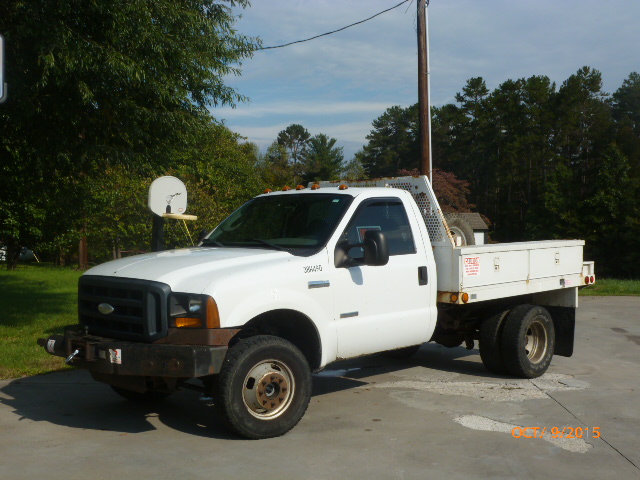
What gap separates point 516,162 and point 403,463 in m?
75.0

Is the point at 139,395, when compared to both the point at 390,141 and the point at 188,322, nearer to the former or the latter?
the point at 188,322

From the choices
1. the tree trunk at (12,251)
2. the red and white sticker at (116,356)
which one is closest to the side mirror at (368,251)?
the red and white sticker at (116,356)

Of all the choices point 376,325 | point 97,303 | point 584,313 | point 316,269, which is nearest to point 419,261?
point 376,325

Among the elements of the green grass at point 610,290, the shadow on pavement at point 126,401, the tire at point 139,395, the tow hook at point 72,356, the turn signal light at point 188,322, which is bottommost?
the shadow on pavement at point 126,401

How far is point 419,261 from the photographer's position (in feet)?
24.9

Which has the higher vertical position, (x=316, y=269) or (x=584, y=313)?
(x=316, y=269)

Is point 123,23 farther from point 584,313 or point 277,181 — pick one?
point 277,181

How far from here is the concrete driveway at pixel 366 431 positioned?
18.1 feet

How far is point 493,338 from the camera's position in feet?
28.5

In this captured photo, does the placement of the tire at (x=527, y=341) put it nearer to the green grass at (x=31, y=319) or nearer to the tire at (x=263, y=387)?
the tire at (x=263, y=387)

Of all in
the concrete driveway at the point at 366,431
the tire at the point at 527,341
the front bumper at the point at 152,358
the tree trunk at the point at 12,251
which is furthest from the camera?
the tree trunk at the point at 12,251

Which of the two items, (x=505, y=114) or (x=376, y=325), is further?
(x=505, y=114)

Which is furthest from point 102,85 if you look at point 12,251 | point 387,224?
point 12,251

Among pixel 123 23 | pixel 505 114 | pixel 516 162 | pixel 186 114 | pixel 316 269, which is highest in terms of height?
pixel 505 114
